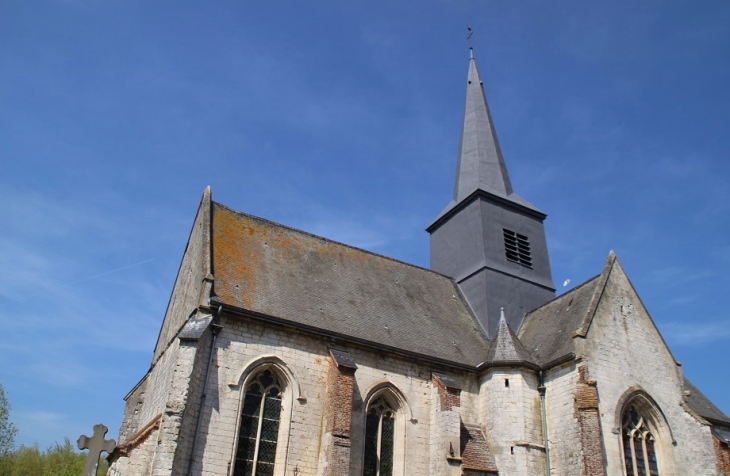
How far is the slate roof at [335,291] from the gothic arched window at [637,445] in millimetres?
4013

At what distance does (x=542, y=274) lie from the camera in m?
20.4

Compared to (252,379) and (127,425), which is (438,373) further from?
(127,425)

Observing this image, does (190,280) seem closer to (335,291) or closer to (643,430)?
(335,291)

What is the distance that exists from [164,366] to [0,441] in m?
17.1

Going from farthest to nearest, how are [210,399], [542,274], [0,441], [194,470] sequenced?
[0,441]
[542,274]
[210,399]
[194,470]

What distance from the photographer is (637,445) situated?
574 inches

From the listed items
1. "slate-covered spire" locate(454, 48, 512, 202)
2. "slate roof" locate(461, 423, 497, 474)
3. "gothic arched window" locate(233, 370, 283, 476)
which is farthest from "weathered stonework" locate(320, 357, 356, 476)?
"slate-covered spire" locate(454, 48, 512, 202)

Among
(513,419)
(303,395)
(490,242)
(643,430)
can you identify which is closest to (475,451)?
(513,419)

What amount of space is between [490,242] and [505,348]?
4927mm

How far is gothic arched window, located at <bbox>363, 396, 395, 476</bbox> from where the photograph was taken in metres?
13.6

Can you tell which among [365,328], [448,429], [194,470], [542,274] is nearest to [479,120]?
[542,274]

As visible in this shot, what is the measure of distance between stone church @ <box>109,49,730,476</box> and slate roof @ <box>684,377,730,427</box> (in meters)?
0.07

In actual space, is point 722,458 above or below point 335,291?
below

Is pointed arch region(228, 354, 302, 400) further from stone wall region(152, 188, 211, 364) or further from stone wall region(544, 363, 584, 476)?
stone wall region(544, 363, 584, 476)
